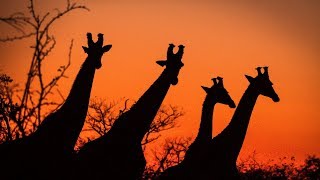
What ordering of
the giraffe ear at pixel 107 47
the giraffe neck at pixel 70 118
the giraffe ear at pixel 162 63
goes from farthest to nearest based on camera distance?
the giraffe ear at pixel 162 63 < the giraffe ear at pixel 107 47 < the giraffe neck at pixel 70 118

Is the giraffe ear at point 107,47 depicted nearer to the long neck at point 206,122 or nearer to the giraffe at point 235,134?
the long neck at point 206,122

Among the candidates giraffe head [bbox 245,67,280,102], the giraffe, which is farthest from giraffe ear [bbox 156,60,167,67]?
giraffe head [bbox 245,67,280,102]

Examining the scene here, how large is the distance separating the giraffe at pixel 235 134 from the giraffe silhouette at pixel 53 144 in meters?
5.12

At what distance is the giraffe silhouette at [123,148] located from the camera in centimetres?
1105

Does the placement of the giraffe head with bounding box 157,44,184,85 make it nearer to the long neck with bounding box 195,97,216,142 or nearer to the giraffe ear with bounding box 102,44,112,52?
the giraffe ear with bounding box 102,44,112,52

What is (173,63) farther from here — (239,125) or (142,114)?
(239,125)

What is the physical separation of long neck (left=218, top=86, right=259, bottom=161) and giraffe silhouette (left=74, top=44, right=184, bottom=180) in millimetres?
2947

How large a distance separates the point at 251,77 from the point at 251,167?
39729mm

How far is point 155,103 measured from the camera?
12.4 m

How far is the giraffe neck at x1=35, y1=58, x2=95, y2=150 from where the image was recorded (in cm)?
1037

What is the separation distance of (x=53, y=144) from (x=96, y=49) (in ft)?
10.4

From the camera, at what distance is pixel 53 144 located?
10242 mm

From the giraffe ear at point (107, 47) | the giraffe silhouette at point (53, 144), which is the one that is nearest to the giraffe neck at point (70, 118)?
the giraffe silhouette at point (53, 144)

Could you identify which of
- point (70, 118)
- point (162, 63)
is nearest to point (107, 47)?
point (162, 63)
